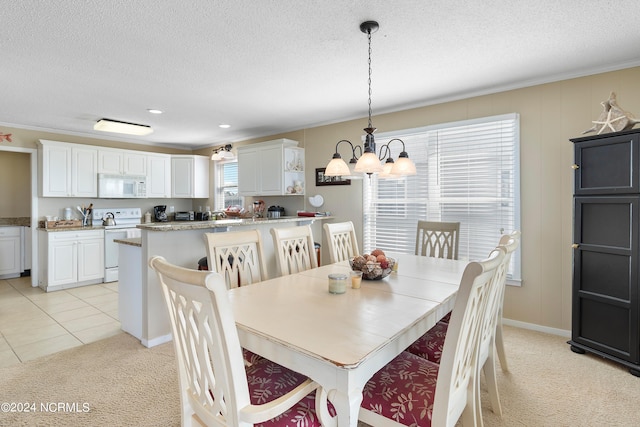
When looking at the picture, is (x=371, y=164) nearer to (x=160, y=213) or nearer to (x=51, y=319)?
(x=51, y=319)

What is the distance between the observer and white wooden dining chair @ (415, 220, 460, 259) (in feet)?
10.00

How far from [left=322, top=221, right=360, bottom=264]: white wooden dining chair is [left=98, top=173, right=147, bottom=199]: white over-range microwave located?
4.34 metres

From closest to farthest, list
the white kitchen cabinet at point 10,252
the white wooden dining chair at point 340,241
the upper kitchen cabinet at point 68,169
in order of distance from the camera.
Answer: the white wooden dining chair at point 340,241 → the upper kitchen cabinet at point 68,169 → the white kitchen cabinet at point 10,252

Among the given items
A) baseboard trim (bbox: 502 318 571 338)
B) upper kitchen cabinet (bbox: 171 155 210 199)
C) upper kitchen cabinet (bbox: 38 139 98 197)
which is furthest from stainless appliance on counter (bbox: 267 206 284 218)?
baseboard trim (bbox: 502 318 571 338)

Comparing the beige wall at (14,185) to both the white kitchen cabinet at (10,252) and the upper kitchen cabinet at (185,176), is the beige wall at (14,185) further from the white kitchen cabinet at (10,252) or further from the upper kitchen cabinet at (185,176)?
the upper kitchen cabinet at (185,176)

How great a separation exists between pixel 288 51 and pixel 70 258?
15.2ft

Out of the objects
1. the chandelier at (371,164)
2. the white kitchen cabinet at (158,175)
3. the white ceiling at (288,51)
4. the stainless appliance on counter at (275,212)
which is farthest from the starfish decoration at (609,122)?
the white kitchen cabinet at (158,175)

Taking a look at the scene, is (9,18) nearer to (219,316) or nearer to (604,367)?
(219,316)

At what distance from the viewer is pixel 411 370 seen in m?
1.48

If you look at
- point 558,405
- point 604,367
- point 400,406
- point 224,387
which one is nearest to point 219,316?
point 224,387

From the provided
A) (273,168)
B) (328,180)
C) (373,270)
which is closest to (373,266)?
(373,270)

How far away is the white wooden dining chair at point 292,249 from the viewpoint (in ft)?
7.99

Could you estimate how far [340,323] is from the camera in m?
1.36

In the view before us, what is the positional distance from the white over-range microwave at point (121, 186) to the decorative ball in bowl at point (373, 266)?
506 centimetres
